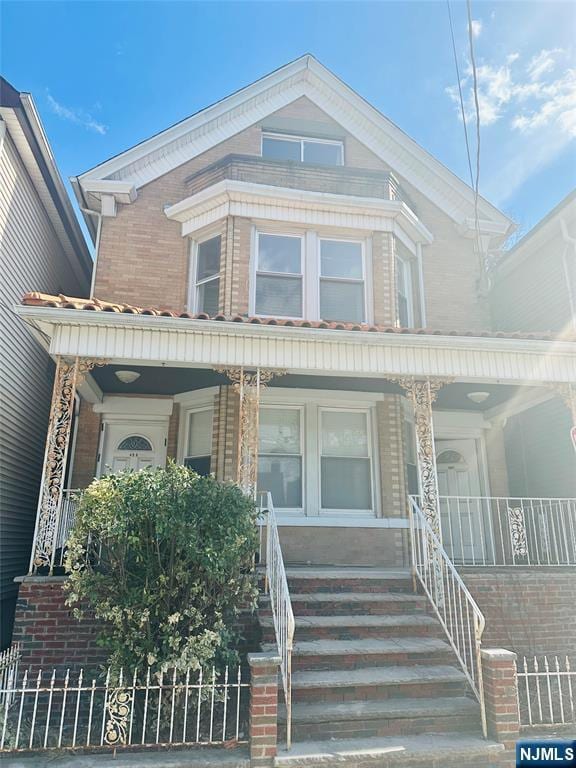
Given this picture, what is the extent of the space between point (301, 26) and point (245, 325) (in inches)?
221

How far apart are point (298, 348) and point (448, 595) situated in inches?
135

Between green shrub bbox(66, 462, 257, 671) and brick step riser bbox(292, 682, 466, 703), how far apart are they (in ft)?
2.68

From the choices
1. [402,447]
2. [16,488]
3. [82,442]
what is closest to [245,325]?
[402,447]

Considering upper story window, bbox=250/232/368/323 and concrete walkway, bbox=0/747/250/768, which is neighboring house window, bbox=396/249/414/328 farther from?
concrete walkway, bbox=0/747/250/768

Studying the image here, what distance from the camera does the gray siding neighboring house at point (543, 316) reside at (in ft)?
34.2

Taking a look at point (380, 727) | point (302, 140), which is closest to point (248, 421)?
point (380, 727)

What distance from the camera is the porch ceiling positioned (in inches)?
318

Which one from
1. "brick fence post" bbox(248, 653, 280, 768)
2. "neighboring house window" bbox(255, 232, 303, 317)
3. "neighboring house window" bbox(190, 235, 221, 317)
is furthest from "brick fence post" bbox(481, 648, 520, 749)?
"neighboring house window" bbox(190, 235, 221, 317)

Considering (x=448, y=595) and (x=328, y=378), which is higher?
(x=328, y=378)

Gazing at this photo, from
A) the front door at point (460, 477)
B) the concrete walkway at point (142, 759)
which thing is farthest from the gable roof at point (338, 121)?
the concrete walkway at point (142, 759)

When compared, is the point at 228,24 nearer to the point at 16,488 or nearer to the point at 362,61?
the point at 362,61

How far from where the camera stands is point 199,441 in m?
9.27

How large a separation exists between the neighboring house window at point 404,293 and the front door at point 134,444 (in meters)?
4.93

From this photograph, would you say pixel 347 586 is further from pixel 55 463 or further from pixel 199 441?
pixel 55 463
